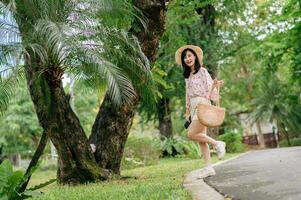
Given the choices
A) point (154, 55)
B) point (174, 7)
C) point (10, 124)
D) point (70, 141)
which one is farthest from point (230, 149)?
point (10, 124)

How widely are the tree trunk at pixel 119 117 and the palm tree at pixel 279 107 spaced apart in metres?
24.0

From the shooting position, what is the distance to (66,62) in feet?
27.8

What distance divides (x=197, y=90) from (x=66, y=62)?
2.58 meters

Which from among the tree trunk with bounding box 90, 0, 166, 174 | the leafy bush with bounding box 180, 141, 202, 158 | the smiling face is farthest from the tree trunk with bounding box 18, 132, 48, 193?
the leafy bush with bounding box 180, 141, 202, 158

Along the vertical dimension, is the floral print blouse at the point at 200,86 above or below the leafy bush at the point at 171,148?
above

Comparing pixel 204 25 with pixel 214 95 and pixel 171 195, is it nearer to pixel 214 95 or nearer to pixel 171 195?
pixel 214 95

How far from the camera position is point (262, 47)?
22.4m

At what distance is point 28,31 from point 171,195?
4.52 metres

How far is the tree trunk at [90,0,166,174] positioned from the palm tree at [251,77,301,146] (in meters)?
24.0

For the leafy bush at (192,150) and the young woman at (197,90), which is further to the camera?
the leafy bush at (192,150)

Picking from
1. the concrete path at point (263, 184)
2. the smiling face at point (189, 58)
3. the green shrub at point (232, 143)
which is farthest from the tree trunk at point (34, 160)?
the green shrub at point (232, 143)

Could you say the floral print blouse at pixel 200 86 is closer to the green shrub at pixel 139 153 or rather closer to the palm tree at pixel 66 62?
the palm tree at pixel 66 62

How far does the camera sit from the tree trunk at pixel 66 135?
9195mm

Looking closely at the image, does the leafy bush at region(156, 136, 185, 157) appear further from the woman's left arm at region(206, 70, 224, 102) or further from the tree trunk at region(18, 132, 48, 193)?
the woman's left arm at region(206, 70, 224, 102)
